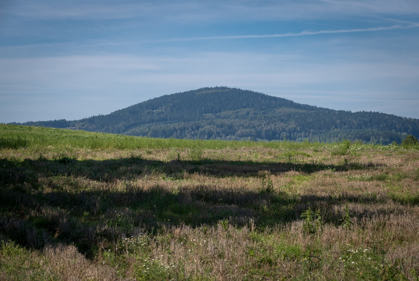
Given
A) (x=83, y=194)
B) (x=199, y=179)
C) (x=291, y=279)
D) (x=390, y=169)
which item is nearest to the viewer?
(x=291, y=279)

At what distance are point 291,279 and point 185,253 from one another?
1675 mm

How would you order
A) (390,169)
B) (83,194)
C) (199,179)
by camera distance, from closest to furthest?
(83,194) → (199,179) → (390,169)

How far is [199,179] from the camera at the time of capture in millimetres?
12625

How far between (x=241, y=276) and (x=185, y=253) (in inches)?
42.1

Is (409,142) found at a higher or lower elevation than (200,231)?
higher

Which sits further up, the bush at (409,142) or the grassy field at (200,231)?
the bush at (409,142)

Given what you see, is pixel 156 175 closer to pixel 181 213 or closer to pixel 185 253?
pixel 181 213

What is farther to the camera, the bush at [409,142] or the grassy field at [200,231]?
the bush at [409,142]

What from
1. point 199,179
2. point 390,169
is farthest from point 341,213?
point 390,169

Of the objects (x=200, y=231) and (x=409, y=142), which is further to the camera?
(x=409, y=142)

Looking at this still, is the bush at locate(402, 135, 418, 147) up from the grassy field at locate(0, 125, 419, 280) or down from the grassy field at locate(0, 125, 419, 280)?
up

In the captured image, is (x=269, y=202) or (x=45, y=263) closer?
(x=45, y=263)

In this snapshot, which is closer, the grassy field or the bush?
the grassy field

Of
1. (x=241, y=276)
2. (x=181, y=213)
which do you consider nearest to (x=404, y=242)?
(x=241, y=276)
